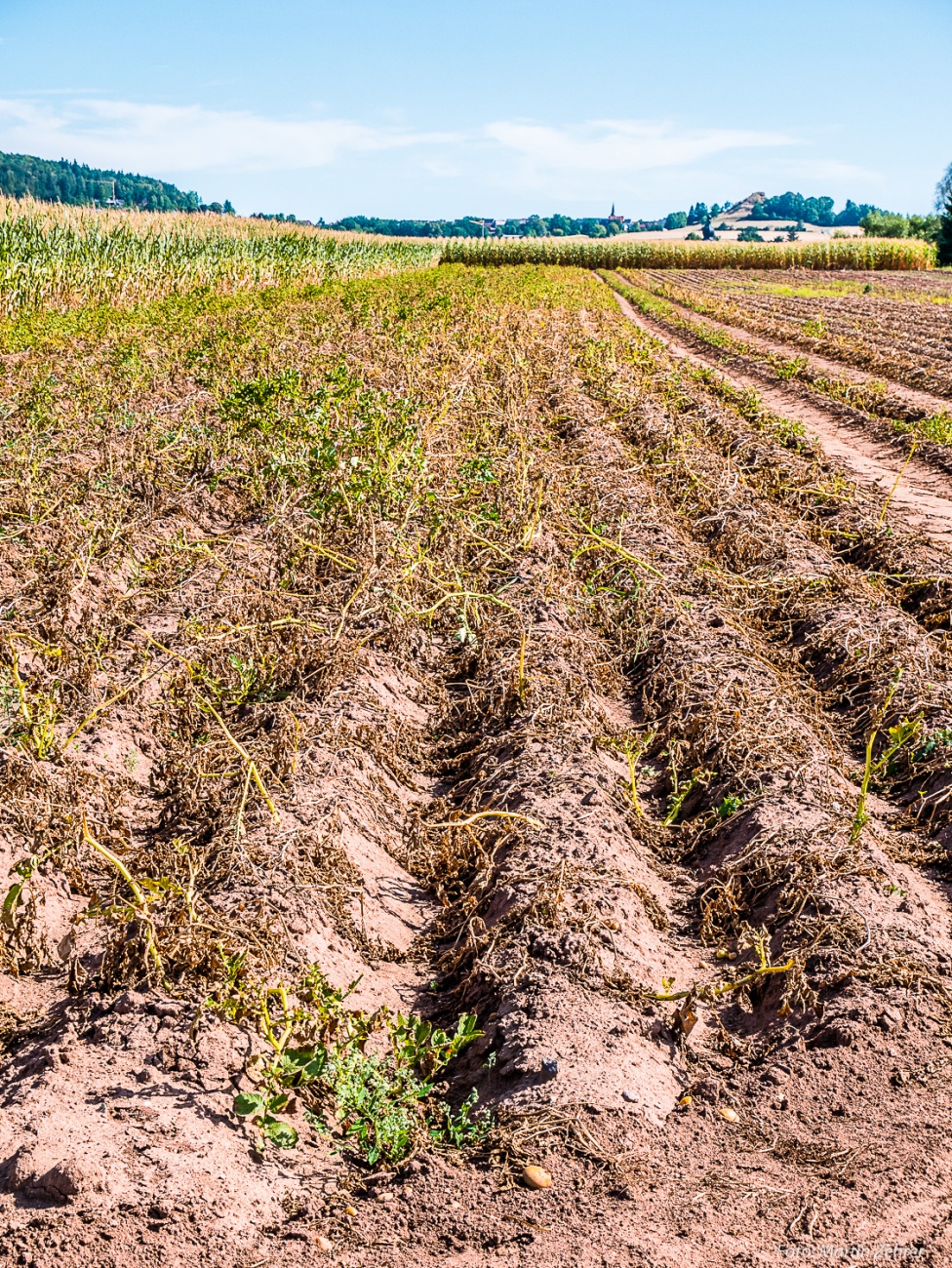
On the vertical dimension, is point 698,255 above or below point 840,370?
above

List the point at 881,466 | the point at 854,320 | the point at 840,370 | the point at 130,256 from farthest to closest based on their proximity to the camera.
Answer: the point at 854,320 → the point at 130,256 → the point at 840,370 → the point at 881,466

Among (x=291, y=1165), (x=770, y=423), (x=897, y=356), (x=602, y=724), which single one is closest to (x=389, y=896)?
(x=291, y=1165)

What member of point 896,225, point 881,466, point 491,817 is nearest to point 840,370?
point 881,466

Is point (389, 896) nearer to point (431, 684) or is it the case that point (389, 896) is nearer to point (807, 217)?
point (431, 684)

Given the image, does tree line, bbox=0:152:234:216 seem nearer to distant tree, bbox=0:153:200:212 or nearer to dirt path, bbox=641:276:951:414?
distant tree, bbox=0:153:200:212

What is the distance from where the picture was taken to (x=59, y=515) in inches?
232

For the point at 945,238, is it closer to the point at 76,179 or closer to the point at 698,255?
the point at 698,255

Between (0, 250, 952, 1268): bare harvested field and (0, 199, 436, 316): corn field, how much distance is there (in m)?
8.43

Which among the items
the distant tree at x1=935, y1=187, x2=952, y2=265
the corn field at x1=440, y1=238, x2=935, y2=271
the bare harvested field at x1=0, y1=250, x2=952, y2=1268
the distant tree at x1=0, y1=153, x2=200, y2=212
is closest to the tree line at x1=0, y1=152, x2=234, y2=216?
the distant tree at x1=0, y1=153, x2=200, y2=212

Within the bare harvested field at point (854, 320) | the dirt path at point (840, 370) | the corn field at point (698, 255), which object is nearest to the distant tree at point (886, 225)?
the corn field at point (698, 255)

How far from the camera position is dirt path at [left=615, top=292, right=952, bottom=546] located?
7.69m

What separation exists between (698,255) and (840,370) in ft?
A: 125

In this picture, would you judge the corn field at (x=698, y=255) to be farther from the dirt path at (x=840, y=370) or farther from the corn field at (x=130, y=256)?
the dirt path at (x=840, y=370)

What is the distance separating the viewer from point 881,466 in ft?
30.9
